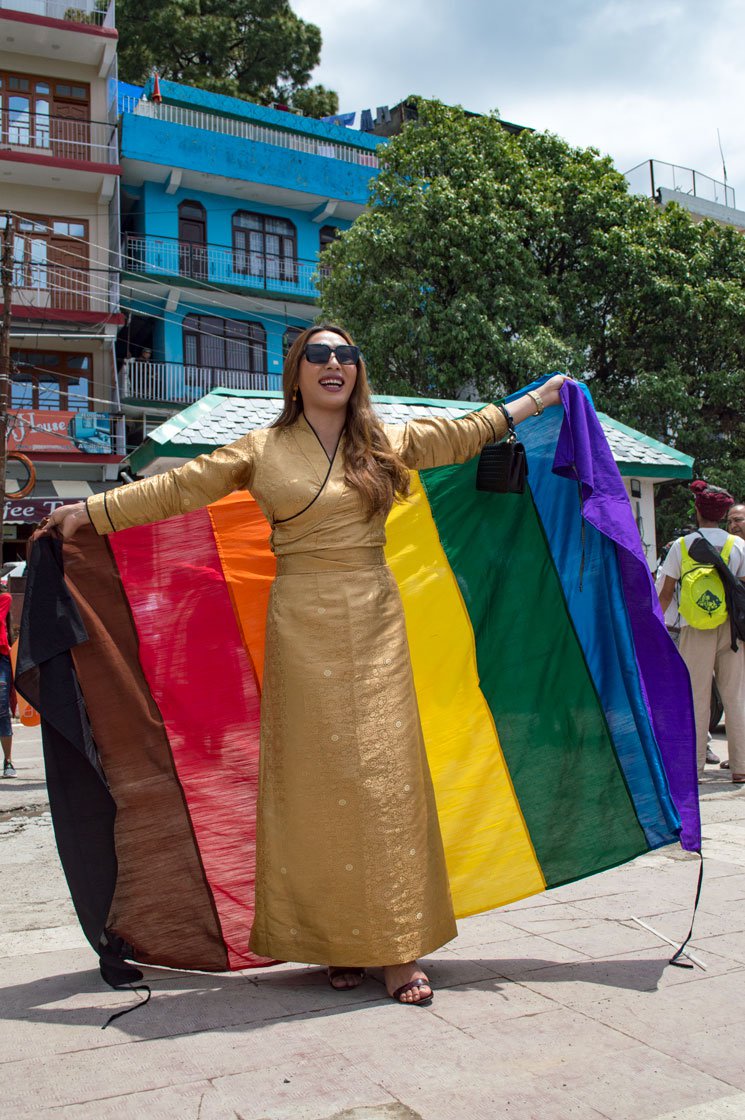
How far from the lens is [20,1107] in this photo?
2516mm

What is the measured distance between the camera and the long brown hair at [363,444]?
3430mm

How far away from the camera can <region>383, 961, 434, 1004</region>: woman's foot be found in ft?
10.4

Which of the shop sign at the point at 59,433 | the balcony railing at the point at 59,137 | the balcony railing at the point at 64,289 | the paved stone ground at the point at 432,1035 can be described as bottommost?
the paved stone ground at the point at 432,1035

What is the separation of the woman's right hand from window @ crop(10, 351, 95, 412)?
24387 mm

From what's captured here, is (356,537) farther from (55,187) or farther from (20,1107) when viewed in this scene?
(55,187)

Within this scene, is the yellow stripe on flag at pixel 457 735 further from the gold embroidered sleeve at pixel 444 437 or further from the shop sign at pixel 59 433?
the shop sign at pixel 59 433

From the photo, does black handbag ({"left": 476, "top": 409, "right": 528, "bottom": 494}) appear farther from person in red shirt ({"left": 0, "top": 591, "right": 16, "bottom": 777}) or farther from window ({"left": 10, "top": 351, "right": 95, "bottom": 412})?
window ({"left": 10, "top": 351, "right": 95, "bottom": 412})

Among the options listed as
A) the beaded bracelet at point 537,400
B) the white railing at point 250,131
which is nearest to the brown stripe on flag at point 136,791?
the beaded bracelet at point 537,400

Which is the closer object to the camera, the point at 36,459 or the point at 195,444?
the point at 195,444

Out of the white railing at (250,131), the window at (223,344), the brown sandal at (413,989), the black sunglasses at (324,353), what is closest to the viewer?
the brown sandal at (413,989)

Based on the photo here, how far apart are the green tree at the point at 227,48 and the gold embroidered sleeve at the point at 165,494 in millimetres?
35210

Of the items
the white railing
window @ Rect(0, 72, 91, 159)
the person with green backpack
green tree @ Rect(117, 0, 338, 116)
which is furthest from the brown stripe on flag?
green tree @ Rect(117, 0, 338, 116)

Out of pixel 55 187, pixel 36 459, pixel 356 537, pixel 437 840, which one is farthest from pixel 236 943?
pixel 55 187

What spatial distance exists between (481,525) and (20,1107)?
254cm
